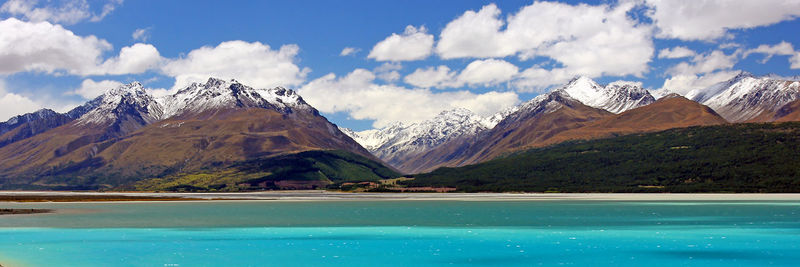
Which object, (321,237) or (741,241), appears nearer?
(741,241)

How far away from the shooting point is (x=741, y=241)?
79.5m

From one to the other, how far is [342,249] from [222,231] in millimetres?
29610

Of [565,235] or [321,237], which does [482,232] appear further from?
[321,237]

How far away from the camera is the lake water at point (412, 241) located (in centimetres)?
6506

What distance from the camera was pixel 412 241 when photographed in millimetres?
82688

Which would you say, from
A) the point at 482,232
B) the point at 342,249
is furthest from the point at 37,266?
the point at 482,232

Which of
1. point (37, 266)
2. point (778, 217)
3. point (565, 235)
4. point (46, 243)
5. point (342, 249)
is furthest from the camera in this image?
point (778, 217)

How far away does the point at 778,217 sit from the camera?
384 ft

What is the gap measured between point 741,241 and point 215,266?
178ft

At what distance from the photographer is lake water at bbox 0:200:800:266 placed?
65062 mm

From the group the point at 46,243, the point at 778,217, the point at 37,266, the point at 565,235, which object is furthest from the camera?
the point at 778,217

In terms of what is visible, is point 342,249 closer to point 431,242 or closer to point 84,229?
point 431,242

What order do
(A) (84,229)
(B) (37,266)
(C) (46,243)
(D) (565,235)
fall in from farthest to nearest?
1. (A) (84,229)
2. (D) (565,235)
3. (C) (46,243)
4. (B) (37,266)

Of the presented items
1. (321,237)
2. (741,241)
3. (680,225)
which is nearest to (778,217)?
(680,225)
